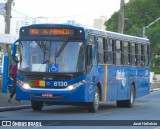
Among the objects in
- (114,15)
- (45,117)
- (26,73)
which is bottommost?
(45,117)

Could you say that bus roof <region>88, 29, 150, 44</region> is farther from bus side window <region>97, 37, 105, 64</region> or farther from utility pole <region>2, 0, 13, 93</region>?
utility pole <region>2, 0, 13, 93</region>

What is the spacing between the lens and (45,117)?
19516mm

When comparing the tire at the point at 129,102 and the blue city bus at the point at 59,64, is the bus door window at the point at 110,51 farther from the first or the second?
the tire at the point at 129,102

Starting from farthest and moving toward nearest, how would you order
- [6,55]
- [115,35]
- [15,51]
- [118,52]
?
[6,55] → [118,52] → [115,35] → [15,51]

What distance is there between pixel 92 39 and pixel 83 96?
2305mm

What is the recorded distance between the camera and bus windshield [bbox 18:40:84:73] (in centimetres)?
2100

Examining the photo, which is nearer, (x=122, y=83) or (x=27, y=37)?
(x=27, y=37)

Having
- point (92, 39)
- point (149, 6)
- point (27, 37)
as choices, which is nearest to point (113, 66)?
point (92, 39)

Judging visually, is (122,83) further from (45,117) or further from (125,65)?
(45,117)

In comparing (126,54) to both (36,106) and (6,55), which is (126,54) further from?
(6,55)

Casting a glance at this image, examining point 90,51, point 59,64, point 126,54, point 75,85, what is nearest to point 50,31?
point 59,64

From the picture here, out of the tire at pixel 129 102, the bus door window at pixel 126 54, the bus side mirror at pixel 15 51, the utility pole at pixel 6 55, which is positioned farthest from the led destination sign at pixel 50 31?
the utility pole at pixel 6 55

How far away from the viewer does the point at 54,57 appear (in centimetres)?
2106

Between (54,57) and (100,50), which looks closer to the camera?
(54,57)
